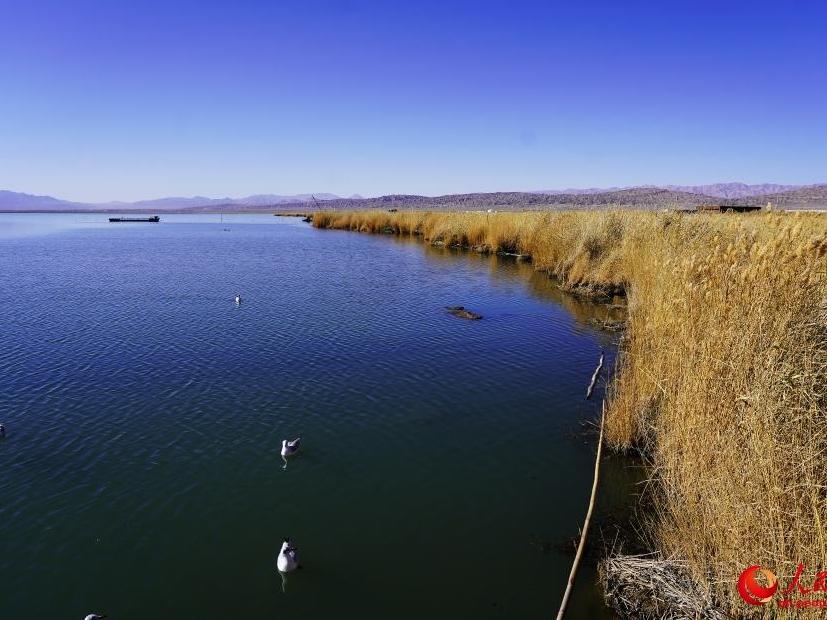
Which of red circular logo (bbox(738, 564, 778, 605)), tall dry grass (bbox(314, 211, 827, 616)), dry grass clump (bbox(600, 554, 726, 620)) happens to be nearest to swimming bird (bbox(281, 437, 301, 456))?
dry grass clump (bbox(600, 554, 726, 620))

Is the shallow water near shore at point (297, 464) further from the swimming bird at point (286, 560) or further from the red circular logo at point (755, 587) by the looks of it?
the red circular logo at point (755, 587)

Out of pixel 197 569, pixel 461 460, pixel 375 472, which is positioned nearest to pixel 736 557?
pixel 461 460

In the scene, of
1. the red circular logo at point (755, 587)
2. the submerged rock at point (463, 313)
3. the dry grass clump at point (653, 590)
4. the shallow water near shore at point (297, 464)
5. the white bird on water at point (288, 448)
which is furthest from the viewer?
the submerged rock at point (463, 313)

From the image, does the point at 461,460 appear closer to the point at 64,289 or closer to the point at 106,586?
the point at 106,586

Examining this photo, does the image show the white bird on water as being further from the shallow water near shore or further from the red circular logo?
the red circular logo

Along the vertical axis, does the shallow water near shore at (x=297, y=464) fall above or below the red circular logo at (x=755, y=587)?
below

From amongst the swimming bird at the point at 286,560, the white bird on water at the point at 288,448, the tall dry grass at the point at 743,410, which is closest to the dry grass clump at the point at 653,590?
the tall dry grass at the point at 743,410
